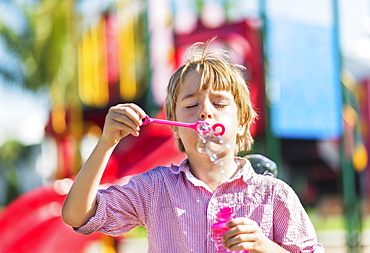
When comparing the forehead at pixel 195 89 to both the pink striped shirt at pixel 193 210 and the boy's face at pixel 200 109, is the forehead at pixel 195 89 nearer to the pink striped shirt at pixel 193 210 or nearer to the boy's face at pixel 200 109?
the boy's face at pixel 200 109

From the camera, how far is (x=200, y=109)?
1.91 metres

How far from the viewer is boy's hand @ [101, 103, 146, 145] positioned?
1.76 metres

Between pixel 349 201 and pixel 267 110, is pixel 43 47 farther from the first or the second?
pixel 349 201

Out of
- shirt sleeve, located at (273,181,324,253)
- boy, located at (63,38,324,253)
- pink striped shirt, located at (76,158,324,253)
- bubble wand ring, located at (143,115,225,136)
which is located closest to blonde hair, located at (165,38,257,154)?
boy, located at (63,38,324,253)

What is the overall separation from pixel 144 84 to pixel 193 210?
7808 mm

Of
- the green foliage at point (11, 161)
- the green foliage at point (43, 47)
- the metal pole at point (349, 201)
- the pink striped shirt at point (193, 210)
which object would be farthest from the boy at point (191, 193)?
the green foliage at point (11, 161)

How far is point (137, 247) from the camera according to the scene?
10.1 metres

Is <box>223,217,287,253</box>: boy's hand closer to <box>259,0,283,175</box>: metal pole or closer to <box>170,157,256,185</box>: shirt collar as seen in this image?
<box>170,157,256,185</box>: shirt collar

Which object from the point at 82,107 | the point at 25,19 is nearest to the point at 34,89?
the point at 25,19

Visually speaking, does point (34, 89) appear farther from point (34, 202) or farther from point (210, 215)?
point (210, 215)

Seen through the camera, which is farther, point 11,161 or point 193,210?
point 11,161

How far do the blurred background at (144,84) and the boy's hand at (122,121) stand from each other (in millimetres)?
3772

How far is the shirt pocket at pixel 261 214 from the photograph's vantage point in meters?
1.86

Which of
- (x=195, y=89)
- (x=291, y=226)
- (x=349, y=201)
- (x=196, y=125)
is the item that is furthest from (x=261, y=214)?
(x=349, y=201)
